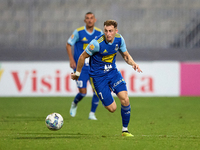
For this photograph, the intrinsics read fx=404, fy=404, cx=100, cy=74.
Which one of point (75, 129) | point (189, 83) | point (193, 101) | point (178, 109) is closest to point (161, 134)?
point (75, 129)

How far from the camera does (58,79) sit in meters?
13.9

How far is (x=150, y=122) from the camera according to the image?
813 cm

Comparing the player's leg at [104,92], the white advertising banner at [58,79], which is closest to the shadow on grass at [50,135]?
the player's leg at [104,92]

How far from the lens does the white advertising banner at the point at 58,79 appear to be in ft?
45.5

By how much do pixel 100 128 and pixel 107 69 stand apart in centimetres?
135

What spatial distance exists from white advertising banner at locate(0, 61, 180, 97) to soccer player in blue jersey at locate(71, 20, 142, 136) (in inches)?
293

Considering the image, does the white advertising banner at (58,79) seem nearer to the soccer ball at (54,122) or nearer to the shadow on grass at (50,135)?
the shadow on grass at (50,135)

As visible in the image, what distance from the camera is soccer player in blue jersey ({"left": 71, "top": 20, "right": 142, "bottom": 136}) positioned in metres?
6.11

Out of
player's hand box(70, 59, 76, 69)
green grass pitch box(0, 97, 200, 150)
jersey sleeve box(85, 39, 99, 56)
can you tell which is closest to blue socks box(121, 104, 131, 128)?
green grass pitch box(0, 97, 200, 150)

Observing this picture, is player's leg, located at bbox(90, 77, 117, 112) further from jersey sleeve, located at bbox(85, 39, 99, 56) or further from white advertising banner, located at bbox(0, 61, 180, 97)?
white advertising banner, located at bbox(0, 61, 180, 97)

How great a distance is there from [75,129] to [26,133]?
933 millimetres

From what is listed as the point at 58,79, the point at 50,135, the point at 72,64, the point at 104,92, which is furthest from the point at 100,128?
the point at 58,79

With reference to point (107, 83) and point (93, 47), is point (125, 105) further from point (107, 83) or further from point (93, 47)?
point (93, 47)

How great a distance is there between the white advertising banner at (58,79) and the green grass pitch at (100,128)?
1.48 m
